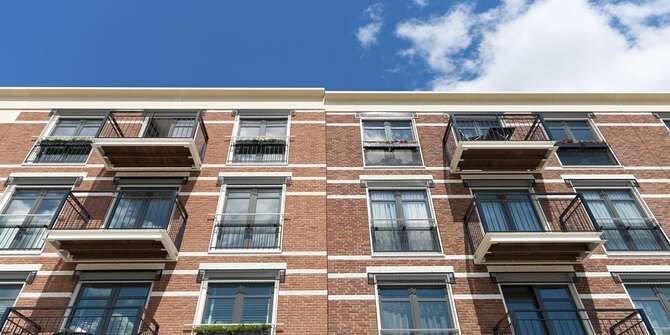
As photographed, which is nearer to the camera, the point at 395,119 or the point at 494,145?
the point at 494,145

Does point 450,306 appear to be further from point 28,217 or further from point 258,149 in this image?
point 28,217

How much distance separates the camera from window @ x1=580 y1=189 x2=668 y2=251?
37.8 feet

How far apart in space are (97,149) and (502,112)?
1348 cm

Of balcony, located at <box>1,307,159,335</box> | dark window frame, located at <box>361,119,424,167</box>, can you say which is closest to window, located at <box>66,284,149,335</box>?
balcony, located at <box>1,307,159,335</box>

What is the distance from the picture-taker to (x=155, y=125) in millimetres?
14359

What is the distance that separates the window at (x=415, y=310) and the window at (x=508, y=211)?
2461 millimetres

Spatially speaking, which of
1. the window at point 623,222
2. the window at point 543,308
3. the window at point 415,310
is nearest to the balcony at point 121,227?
the window at point 415,310

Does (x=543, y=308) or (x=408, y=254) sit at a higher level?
(x=408, y=254)

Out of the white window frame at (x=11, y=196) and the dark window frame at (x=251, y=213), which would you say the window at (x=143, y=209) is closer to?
the dark window frame at (x=251, y=213)

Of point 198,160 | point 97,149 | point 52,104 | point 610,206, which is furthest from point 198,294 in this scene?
point 610,206

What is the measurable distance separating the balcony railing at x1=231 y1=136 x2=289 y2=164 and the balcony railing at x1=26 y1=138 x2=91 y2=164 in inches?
184

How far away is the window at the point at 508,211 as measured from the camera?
11.8 metres

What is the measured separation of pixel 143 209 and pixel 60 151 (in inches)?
160

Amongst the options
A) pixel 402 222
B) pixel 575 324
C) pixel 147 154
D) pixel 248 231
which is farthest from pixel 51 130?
pixel 575 324
